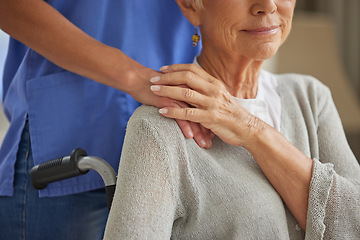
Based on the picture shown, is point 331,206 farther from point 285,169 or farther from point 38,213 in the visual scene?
point 38,213

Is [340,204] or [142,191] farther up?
[142,191]

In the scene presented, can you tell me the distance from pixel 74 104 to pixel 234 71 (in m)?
0.45

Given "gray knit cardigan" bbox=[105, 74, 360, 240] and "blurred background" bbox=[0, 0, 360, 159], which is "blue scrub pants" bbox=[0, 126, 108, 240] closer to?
"gray knit cardigan" bbox=[105, 74, 360, 240]

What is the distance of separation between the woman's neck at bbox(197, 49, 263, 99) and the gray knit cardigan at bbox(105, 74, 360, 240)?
0.61 feet

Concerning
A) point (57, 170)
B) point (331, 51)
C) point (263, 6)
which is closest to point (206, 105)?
point (263, 6)

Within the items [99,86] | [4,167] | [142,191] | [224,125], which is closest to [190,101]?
[224,125]

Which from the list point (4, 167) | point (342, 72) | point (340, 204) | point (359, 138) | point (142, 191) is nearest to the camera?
point (142, 191)

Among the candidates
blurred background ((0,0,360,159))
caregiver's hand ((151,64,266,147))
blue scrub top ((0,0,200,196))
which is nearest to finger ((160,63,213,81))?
caregiver's hand ((151,64,266,147))

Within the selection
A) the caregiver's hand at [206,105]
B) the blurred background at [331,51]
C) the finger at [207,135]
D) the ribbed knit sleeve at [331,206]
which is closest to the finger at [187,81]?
the caregiver's hand at [206,105]

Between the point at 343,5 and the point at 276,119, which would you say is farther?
the point at 343,5

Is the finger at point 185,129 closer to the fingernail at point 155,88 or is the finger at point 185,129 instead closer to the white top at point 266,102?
the fingernail at point 155,88

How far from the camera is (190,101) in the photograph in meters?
1.15

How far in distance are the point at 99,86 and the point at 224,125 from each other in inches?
16.0

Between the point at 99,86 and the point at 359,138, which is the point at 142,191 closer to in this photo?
the point at 99,86
